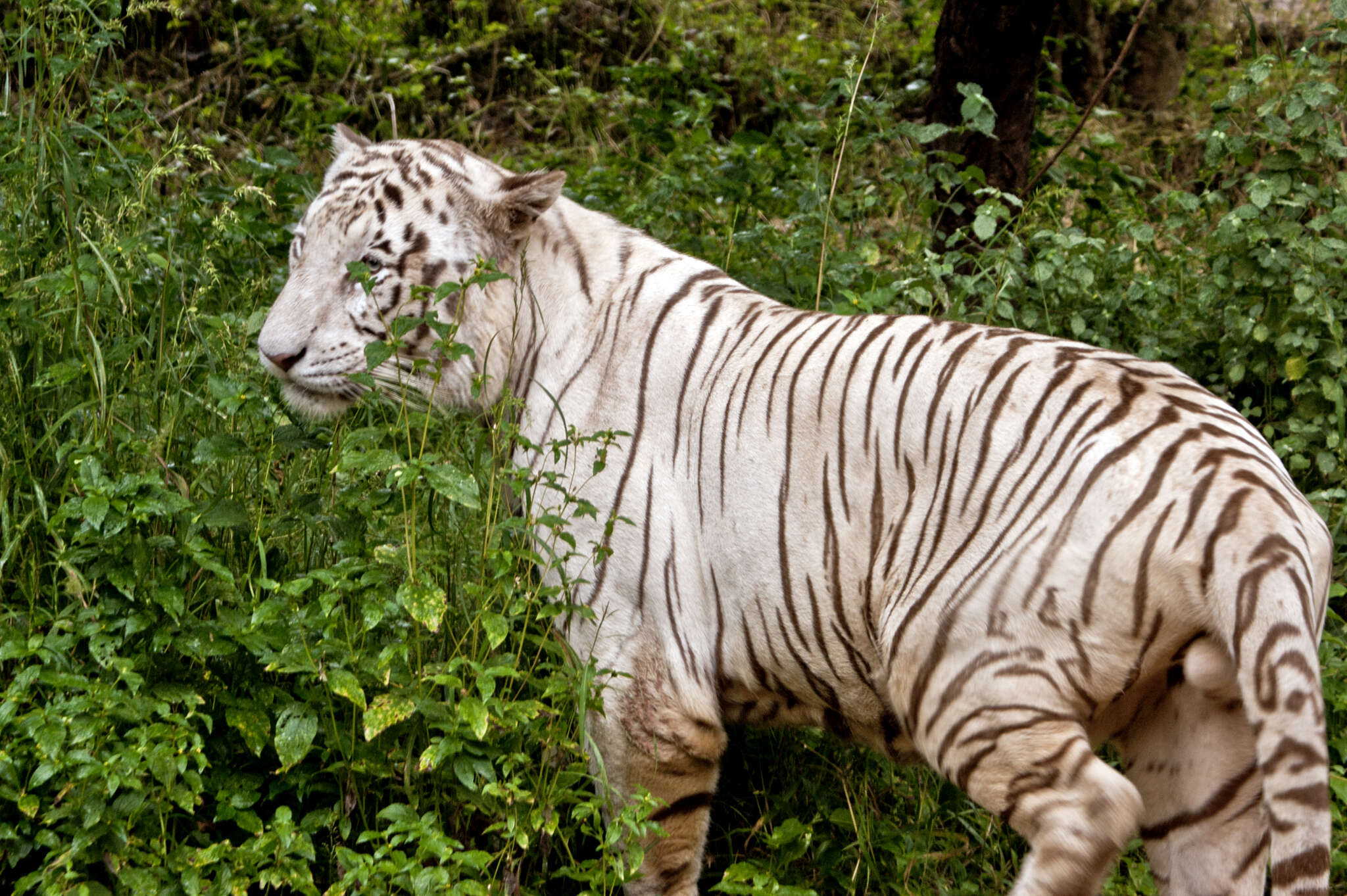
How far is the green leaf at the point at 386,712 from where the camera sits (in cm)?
237

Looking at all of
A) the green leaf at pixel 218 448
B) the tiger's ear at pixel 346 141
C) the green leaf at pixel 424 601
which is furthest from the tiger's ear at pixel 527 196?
the green leaf at pixel 424 601

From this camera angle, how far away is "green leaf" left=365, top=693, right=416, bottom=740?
2371 millimetres

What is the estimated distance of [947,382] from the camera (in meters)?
2.53

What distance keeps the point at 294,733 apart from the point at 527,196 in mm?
1334

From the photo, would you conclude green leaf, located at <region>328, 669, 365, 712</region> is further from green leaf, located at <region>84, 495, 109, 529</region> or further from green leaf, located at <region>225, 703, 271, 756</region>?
green leaf, located at <region>84, 495, 109, 529</region>

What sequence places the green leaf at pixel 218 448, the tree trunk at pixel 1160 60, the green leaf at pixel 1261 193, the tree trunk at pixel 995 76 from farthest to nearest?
1. the tree trunk at pixel 1160 60
2. the tree trunk at pixel 995 76
3. the green leaf at pixel 1261 193
4. the green leaf at pixel 218 448

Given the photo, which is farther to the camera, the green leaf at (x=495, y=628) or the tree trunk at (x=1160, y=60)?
the tree trunk at (x=1160, y=60)

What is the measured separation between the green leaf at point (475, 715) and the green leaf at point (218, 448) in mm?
749

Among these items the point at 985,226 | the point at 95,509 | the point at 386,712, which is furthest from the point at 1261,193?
the point at 95,509

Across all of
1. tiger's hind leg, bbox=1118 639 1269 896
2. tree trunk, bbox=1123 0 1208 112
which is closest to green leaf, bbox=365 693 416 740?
tiger's hind leg, bbox=1118 639 1269 896

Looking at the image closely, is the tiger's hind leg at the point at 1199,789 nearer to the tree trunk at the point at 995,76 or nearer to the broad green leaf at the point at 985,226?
A: the broad green leaf at the point at 985,226

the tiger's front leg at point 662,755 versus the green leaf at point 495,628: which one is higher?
the green leaf at point 495,628

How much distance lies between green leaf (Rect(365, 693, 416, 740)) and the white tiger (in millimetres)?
475

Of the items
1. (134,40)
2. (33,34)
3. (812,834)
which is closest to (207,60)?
(134,40)
